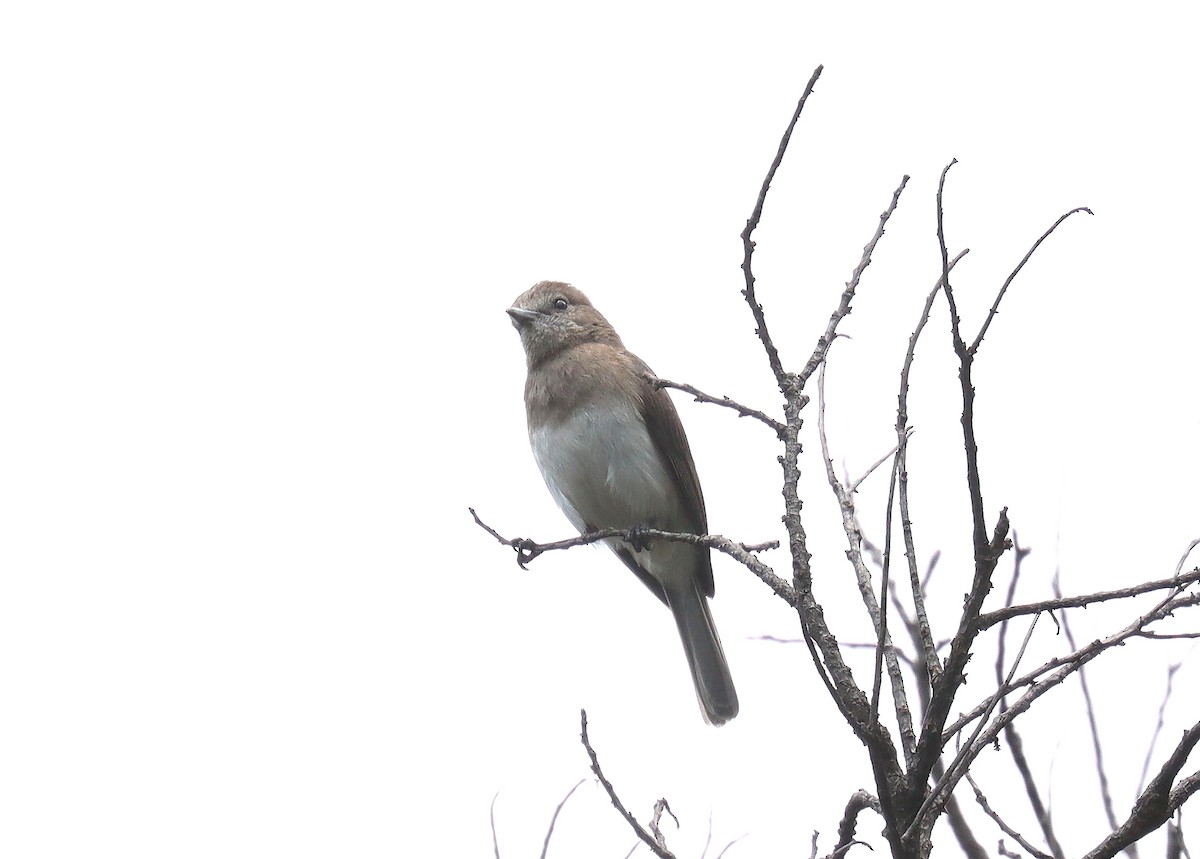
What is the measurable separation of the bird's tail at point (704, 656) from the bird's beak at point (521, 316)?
182 cm

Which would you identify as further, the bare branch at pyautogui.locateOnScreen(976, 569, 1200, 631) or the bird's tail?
the bird's tail

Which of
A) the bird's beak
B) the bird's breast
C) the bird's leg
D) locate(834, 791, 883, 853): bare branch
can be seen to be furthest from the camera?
the bird's beak

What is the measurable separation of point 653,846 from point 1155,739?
69.4 inches

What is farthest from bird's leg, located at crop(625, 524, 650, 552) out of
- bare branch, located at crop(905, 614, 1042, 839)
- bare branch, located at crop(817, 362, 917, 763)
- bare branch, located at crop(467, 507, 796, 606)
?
bare branch, located at crop(905, 614, 1042, 839)

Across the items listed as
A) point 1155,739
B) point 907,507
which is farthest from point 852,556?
point 1155,739

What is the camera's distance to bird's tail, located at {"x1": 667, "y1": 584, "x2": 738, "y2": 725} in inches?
276

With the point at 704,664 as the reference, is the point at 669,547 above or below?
above

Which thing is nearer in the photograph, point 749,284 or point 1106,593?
point 1106,593

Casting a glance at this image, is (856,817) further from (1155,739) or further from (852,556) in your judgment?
(1155,739)

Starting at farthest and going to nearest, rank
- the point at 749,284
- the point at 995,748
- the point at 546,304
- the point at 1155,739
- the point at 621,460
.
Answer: the point at 546,304 < the point at 621,460 < the point at 1155,739 < the point at 749,284 < the point at 995,748

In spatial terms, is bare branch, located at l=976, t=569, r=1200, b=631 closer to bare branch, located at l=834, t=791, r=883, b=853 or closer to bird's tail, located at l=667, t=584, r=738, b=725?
bare branch, located at l=834, t=791, r=883, b=853

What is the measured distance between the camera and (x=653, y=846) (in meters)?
3.40

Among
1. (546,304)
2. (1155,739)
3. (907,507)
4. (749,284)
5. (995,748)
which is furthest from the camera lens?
(546,304)

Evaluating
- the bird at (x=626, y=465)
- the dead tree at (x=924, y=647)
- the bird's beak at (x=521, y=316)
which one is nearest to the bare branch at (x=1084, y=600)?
the dead tree at (x=924, y=647)
